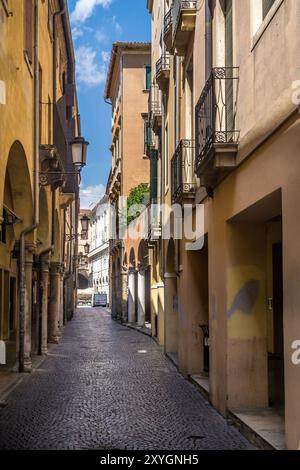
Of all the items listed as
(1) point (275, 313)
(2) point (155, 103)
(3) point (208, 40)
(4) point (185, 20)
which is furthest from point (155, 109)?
(1) point (275, 313)

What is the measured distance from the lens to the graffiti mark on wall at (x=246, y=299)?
9.24 metres

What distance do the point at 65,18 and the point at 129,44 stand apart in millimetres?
16555

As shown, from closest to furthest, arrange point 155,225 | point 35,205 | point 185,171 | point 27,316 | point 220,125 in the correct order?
point 220,125 → point 185,171 → point 35,205 → point 27,316 → point 155,225

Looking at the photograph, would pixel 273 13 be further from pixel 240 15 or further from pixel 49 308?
pixel 49 308

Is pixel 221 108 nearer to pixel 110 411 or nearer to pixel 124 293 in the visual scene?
pixel 110 411

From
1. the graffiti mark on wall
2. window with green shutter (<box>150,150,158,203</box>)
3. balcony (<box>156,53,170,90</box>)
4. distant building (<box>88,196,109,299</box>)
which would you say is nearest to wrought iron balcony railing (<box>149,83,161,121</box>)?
window with green shutter (<box>150,150,158,203</box>)

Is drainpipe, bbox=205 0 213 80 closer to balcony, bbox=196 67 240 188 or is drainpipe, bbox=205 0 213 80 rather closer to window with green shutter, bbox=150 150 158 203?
balcony, bbox=196 67 240 188

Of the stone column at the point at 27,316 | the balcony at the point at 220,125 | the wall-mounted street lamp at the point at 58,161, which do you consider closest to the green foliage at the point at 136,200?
the wall-mounted street lamp at the point at 58,161

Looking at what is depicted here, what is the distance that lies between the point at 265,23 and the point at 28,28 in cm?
677

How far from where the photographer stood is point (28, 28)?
13.1m

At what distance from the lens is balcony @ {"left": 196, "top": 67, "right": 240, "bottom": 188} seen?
8.87m

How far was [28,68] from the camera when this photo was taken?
1298cm

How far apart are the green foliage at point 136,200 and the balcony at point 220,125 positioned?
71.1 ft
